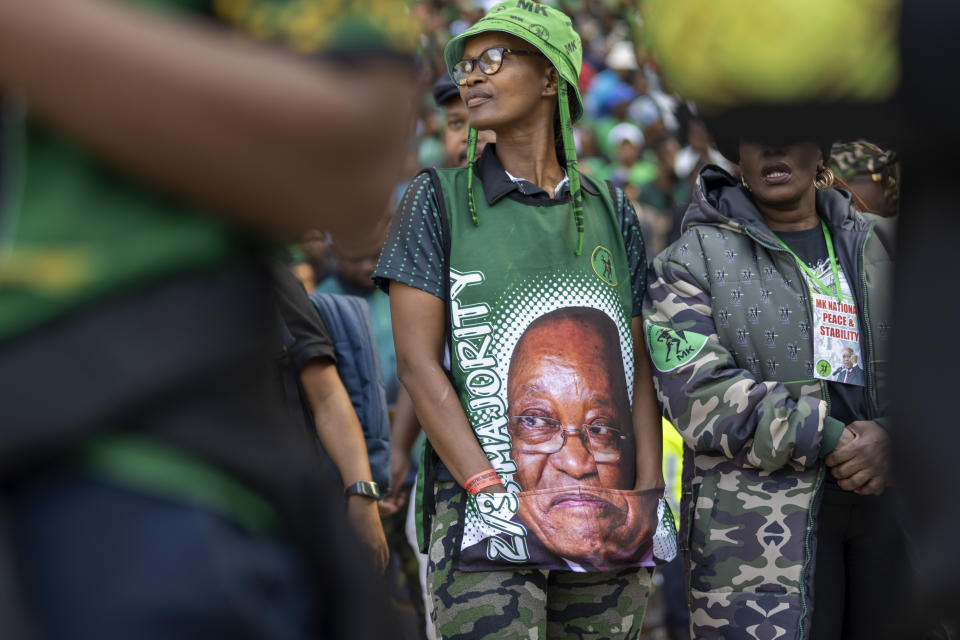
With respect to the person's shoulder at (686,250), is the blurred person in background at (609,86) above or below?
above

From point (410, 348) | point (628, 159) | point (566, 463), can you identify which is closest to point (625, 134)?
point (628, 159)

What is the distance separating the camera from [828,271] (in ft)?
11.2

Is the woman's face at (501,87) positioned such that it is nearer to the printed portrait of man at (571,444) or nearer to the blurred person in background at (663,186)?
the printed portrait of man at (571,444)

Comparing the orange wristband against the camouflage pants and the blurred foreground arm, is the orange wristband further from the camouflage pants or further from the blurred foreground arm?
the blurred foreground arm

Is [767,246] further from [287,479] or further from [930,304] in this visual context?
[287,479]

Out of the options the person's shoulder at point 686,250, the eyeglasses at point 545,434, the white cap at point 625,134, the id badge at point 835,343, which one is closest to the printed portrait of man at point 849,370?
the id badge at point 835,343

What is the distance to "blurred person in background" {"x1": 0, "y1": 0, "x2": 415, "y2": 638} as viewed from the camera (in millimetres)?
1072

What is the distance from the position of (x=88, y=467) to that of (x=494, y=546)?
6.60 ft

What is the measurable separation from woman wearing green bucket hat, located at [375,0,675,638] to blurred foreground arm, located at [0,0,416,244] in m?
1.91

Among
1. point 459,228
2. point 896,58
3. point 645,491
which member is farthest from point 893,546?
point 896,58

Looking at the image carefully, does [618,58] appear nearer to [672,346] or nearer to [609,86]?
[609,86]

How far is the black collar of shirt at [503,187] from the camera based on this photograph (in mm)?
3283

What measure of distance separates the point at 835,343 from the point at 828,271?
236mm

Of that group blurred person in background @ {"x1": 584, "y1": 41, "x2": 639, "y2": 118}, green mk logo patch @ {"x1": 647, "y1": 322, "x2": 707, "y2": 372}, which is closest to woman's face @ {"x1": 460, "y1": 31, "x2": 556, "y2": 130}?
green mk logo patch @ {"x1": 647, "y1": 322, "x2": 707, "y2": 372}
